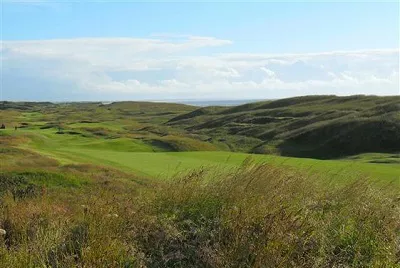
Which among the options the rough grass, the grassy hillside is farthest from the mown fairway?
the grassy hillside

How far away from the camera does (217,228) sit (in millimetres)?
7199

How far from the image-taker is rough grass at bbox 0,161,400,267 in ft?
20.3

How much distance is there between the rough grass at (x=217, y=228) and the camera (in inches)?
244

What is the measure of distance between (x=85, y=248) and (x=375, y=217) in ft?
15.3

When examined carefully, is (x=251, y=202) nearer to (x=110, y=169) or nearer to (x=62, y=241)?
(x=62, y=241)

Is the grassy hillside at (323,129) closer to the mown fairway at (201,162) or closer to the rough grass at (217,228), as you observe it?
the mown fairway at (201,162)

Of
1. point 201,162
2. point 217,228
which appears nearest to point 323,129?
point 201,162

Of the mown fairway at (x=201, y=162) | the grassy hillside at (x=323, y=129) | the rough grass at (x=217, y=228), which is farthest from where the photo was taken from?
the grassy hillside at (x=323, y=129)

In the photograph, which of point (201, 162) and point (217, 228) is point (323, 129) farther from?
point (217, 228)

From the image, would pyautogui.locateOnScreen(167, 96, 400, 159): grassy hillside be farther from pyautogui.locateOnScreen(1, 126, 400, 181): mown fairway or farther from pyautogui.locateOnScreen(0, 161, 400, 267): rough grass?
pyautogui.locateOnScreen(0, 161, 400, 267): rough grass

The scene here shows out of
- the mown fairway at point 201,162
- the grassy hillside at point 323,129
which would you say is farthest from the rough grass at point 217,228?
the grassy hillside at point 323,129

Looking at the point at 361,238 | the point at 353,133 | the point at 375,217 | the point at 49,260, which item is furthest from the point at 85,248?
the point at 353,133

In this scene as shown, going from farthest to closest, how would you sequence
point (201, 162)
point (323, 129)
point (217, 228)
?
point (323, 129), point (201, 162), point (217, 228)

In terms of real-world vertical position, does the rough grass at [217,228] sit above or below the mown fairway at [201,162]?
above
